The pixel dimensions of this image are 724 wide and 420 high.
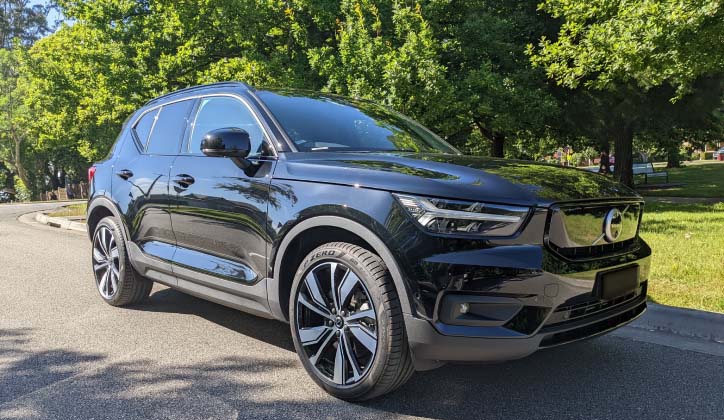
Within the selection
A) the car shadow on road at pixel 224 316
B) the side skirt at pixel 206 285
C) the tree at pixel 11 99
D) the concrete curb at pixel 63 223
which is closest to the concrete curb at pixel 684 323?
the car shadow on road at pixel 224 316

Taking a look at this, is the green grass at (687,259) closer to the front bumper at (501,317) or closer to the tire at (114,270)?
the front bumper at (501,317)

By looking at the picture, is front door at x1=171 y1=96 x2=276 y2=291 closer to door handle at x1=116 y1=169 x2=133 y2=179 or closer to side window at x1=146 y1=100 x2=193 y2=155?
side window at x1=146 y1=100 x2=193 y2=155

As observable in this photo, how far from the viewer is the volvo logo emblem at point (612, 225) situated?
2.88 meters

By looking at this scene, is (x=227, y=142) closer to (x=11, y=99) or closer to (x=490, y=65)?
(x=490, y=65)

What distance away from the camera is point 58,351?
387 centimetres

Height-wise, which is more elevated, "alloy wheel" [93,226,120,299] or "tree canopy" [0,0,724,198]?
"tree canopy" [0,0,724,198]

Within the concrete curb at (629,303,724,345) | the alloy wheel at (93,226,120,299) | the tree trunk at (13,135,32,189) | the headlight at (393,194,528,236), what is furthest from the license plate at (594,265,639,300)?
the tree trunk at (13,135,32,189)

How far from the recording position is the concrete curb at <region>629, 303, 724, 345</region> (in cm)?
403

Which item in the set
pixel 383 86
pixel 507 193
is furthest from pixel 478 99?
pixel 507 193

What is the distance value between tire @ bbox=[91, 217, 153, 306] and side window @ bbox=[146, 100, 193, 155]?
86 cm

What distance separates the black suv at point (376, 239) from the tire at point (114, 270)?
67 centimetres

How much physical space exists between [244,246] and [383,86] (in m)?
8.83

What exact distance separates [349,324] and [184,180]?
177 centimetres

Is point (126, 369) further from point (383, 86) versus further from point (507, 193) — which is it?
point (383, 86)
